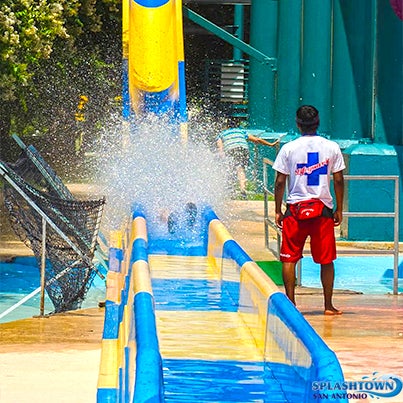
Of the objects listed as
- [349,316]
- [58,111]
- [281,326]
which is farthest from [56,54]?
[281,326]

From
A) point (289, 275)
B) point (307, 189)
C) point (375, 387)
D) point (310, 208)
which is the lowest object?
point (289, 275)

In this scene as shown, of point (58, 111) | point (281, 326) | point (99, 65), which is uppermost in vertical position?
point (281, 326)

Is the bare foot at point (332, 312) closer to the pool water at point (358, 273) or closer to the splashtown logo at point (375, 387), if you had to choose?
the splashtown logo at point (375, 387)

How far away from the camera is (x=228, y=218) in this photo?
50.7 feet

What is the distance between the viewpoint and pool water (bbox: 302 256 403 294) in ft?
39.4

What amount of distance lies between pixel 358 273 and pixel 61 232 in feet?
12.2

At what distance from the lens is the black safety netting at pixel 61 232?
33.6 ft

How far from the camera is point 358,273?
41.0 feet

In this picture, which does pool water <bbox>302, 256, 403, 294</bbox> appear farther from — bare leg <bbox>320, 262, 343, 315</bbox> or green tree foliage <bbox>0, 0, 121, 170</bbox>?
green tree foliage <bbox>0, 0, 121, 170</bbox>

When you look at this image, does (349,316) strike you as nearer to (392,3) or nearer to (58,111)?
(392,3)

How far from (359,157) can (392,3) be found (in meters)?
1.70

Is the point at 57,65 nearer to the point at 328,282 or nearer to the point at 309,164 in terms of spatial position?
the point at 328,282

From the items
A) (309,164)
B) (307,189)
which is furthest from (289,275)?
(309,164)

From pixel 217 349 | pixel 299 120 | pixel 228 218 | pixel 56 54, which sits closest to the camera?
pixel 217 349
